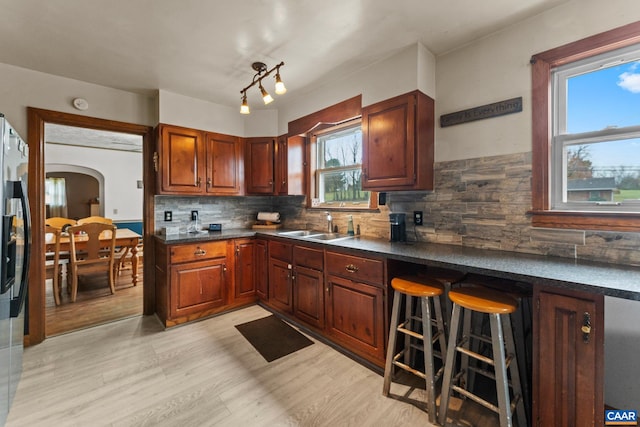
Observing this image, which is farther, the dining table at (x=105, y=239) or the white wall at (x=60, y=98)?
the dining table at (x=105, y=239)

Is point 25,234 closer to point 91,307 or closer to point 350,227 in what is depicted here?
point 91,307

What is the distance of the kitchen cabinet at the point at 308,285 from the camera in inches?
94.7

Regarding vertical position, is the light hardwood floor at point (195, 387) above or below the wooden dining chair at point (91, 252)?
below

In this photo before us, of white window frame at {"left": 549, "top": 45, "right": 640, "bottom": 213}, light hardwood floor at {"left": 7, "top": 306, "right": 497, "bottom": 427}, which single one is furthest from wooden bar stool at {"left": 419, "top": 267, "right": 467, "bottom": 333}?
white window frame at {"left": 549, "top": 45, "right": 640, "bottom": 213}

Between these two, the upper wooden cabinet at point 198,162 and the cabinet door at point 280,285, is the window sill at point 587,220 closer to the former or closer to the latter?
the cabinet door at point 280,285

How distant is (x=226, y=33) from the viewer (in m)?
1.98

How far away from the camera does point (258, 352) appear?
2.28m

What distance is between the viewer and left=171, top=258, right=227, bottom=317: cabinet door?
2.72 metres

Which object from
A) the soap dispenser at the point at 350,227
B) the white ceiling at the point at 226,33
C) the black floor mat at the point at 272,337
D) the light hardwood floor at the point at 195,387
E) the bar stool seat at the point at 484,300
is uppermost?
the white ceiling at the point at 226,33

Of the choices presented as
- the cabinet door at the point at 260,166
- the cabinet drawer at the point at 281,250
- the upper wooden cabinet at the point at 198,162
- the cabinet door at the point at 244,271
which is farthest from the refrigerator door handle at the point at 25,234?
the cabinet door at the point at 260,166

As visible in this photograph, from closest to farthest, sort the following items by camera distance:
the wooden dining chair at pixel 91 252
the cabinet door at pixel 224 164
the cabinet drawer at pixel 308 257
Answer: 1. the cabinet drawer at pixel 308 257
2. the cabinet door at pixel 224 164
3. the wooden dining chair at pixel 91 252

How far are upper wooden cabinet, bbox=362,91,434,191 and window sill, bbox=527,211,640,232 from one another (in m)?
0.75

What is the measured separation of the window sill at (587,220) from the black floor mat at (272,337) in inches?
78.3

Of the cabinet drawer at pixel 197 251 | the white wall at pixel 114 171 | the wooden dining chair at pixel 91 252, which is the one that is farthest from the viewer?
the white wall at pixel 114 171
